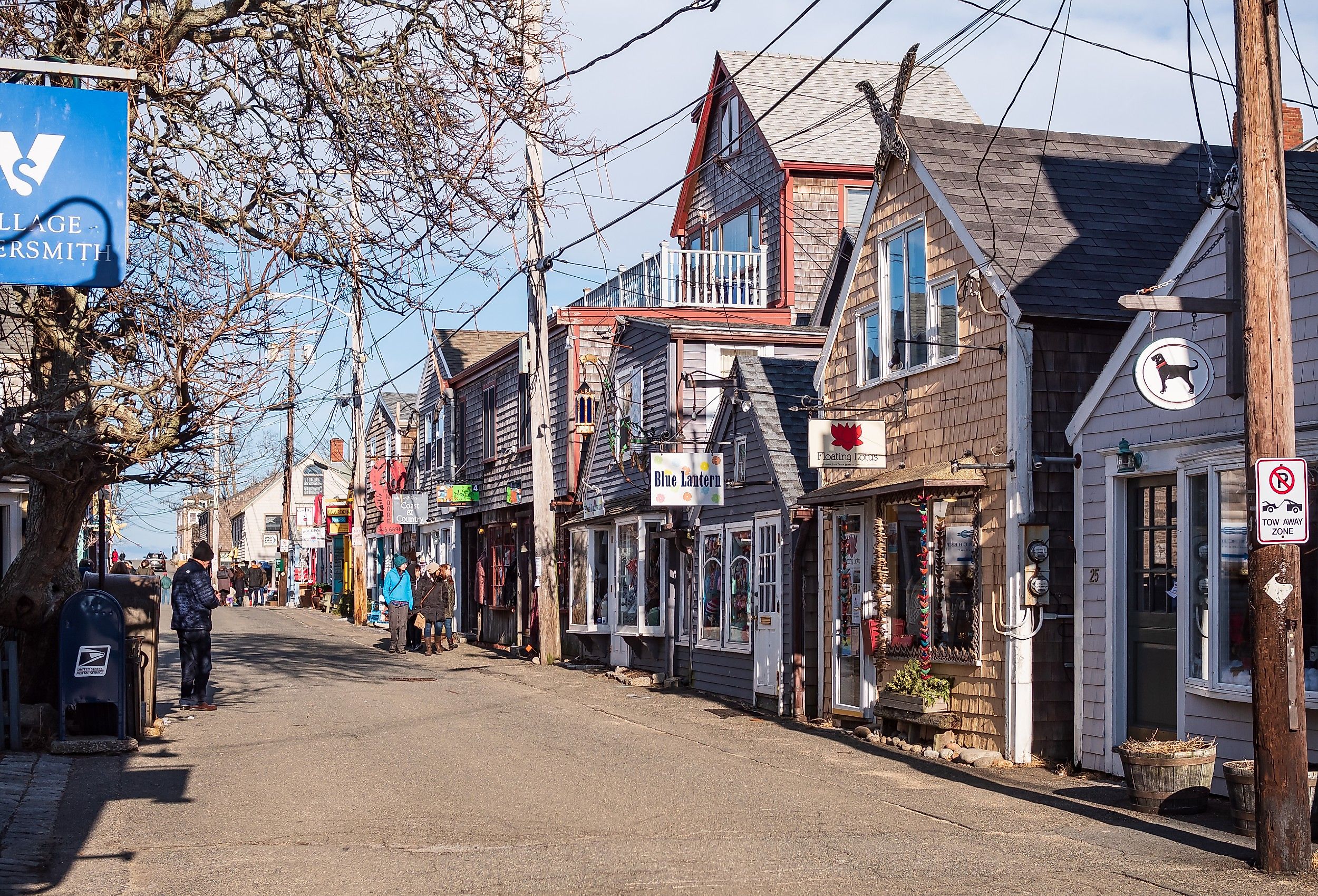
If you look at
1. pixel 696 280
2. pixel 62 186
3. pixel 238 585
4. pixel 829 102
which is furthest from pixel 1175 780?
pixel 238 585

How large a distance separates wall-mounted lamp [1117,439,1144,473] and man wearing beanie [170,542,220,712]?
1011 centimetres

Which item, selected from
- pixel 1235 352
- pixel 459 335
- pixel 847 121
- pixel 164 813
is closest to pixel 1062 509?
pixel 1235 352

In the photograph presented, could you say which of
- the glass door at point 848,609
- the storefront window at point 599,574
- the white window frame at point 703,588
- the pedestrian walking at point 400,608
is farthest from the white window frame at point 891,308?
the pedestrian walking at point 400,608

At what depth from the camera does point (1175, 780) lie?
35.8ft

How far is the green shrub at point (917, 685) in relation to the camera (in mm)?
14945

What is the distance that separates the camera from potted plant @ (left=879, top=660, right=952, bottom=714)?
586 inches

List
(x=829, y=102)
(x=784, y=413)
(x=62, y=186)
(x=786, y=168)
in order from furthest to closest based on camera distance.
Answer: (x=829, y=102) → (x=786, y=168) → (x=784, y=413) → (x=62, y=186)

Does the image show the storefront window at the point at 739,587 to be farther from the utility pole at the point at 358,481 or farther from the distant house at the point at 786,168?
the utility pole at the point at 358,481

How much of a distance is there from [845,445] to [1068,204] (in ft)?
11.9

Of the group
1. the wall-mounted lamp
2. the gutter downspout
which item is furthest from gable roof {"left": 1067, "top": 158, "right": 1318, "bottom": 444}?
the wall-mounted lamp

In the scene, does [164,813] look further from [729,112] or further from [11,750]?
[729,112]

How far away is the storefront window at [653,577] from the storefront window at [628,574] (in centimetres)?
20

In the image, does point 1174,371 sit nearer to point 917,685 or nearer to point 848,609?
point 917,685

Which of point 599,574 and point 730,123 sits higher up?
point 730,123
